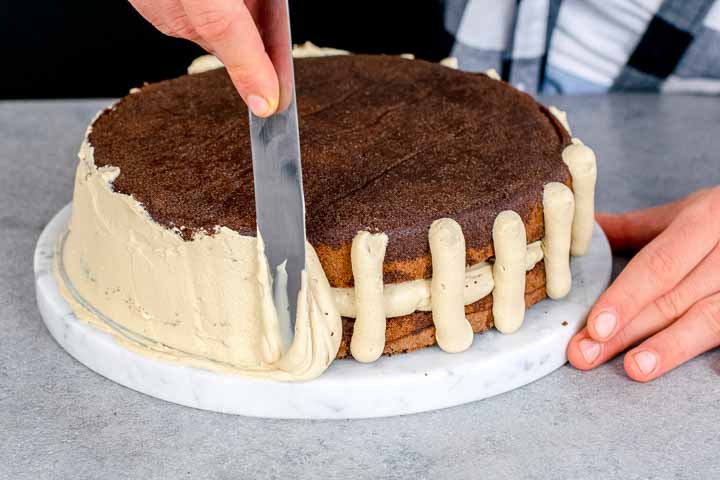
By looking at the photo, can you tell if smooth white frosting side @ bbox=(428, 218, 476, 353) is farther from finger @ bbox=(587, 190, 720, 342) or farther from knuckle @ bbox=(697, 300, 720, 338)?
knuckle @ bbox=(697, 300, 720, 338)

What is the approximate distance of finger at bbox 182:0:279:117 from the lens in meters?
0.94

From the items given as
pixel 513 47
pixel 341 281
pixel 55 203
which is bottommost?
pixel 55 203

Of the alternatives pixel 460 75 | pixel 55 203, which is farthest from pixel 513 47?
pixel 55 203

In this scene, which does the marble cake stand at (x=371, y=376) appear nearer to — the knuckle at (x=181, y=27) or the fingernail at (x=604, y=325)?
the fingernail at (x=604, y=325)

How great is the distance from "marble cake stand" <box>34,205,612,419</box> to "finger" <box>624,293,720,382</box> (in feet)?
0.31

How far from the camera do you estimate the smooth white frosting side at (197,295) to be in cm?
119

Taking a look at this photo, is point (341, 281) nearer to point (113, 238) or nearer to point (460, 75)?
point (113, 238)

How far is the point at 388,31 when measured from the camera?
2549 mm

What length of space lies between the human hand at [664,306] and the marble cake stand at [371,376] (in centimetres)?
5

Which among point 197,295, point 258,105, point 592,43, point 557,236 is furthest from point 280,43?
point 592,43

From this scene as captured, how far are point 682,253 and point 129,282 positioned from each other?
768 millimetres

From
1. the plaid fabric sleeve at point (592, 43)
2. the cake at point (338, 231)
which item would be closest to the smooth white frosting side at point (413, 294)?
the cake at point (338, 231)

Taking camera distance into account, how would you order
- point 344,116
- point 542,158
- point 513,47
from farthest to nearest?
point 513,47
point 344,116
point 542,158

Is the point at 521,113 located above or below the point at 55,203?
above
